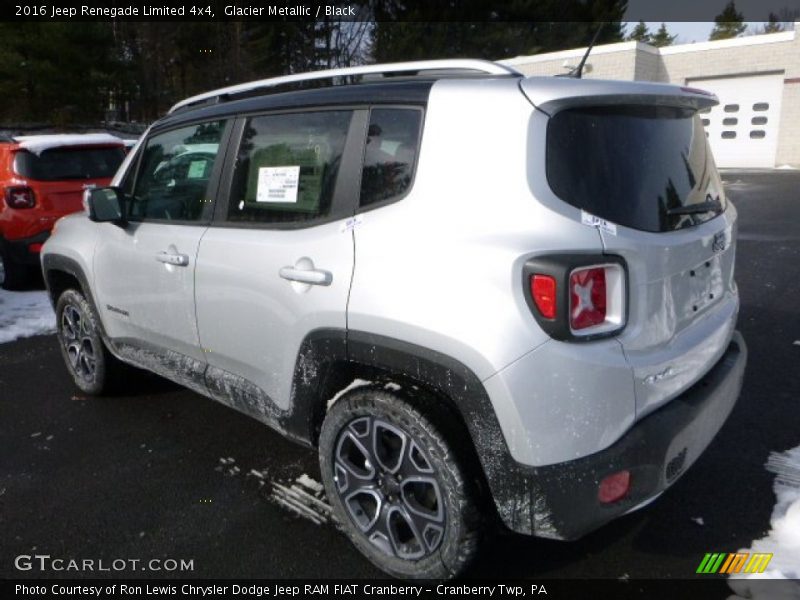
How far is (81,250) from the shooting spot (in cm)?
388

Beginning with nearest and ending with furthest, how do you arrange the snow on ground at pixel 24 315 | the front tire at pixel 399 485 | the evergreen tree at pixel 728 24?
1. the front tire at pixel 399 485
2. the snow on ground at pixel 24 315
3. the evergreen tree at pixel 728 24

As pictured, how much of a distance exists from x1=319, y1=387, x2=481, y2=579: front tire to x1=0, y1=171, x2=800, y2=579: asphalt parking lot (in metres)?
0.19

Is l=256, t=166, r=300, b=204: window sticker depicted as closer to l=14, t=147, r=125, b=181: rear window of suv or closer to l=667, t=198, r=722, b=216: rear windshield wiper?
l=667, t=198, r=722, b=216: rear windshield wiper

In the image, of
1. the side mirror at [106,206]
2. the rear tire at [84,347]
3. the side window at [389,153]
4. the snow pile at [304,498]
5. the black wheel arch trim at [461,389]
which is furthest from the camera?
the rear tire at [84,347]

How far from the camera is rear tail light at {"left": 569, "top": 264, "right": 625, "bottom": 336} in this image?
1.93 m

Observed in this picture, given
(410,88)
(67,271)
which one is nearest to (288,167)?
(410,88)

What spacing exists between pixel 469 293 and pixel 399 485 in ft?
2.71

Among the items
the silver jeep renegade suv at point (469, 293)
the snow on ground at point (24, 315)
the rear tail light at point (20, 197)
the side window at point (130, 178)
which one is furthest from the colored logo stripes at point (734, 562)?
the rear tail light at point (20, 197)

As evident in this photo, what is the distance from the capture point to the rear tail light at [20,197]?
22.2 feet

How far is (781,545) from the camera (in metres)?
2.50

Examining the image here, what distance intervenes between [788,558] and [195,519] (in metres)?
2.42

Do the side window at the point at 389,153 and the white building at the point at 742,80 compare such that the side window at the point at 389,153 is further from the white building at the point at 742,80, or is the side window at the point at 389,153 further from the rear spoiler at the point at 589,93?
the white building at the point at 742,80

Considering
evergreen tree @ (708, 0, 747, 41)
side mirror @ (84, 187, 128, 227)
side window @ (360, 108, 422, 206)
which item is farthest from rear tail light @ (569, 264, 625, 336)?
evergreen tree @ (708, 0, 747, 41)

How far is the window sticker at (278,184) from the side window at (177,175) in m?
0.37
